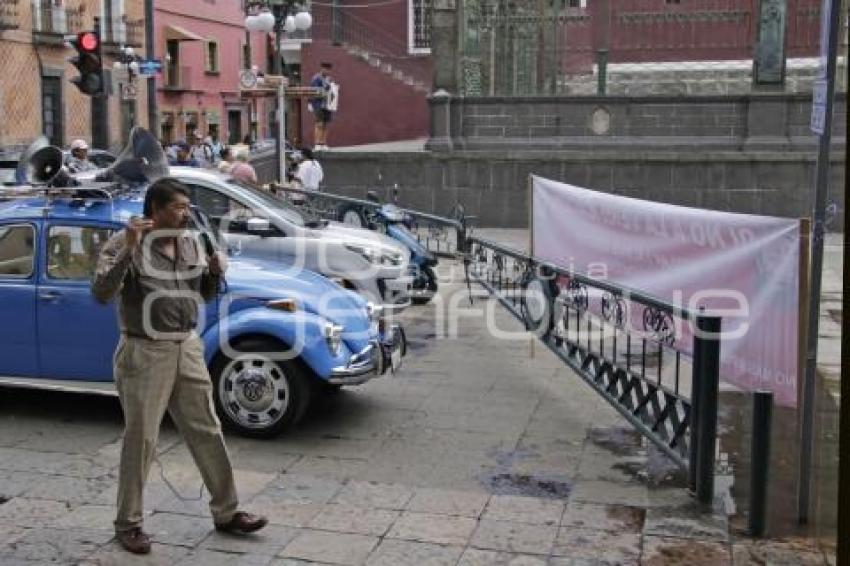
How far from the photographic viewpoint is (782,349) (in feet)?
18.6

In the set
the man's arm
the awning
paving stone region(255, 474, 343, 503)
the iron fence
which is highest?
the awning

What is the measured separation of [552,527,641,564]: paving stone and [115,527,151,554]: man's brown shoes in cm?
200

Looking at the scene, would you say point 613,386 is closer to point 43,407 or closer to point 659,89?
point 43,407

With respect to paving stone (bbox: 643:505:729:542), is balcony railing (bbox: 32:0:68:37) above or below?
above

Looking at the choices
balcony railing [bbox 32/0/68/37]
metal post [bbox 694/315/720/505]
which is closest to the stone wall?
metal post [bbox 694/315/720/505]

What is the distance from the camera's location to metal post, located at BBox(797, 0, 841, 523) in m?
5.25

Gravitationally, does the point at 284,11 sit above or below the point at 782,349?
above

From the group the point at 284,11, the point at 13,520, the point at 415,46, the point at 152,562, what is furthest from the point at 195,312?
the point at 415,46

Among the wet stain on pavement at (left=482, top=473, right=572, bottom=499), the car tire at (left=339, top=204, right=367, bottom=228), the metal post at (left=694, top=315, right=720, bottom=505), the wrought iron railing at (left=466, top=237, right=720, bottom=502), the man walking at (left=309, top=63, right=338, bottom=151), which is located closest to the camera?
the metal post at (left=694, top=315, right=720, bottom=505)

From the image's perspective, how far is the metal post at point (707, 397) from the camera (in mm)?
5527

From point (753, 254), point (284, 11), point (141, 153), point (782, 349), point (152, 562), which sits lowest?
point (152, 562)

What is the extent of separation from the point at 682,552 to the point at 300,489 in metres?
2.18

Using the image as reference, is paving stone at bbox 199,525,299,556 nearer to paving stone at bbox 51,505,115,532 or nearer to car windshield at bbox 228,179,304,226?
paving stone at bbox 51,505,115,532

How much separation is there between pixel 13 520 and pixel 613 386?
12.3 feet
